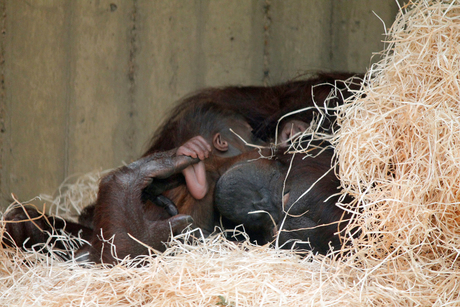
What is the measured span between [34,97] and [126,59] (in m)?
0.45

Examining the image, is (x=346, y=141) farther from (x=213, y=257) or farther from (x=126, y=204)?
(x=126, y=204)

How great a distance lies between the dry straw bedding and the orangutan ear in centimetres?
43

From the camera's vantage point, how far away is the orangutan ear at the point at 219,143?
1.75 meters

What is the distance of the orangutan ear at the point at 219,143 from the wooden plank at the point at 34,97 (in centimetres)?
93

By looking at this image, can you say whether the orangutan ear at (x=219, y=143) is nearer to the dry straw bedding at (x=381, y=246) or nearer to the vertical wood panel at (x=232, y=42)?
the dry straw bedding at (x=381, y=246)

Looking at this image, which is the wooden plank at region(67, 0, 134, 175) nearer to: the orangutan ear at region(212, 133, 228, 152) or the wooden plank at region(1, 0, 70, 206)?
the wooden plank at region(1, 0, 70, 206)

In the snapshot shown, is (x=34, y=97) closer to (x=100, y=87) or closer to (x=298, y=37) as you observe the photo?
(x=100, y=87)

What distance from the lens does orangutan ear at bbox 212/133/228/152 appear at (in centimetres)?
175

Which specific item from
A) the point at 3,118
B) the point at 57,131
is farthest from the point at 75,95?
the point at 3,118

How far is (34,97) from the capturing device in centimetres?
232

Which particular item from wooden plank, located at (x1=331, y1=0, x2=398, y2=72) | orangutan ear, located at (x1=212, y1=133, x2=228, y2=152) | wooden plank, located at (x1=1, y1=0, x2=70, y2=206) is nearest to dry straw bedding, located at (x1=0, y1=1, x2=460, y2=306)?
orangutan ear, located at (x1=212, y1=133, x2=228, y2=152)

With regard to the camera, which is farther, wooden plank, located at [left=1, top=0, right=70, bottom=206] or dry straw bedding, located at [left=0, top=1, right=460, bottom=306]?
wooden plank, located at [left=1, top=0, right=70, bottom=206]

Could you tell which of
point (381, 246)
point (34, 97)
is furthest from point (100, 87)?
point (381, 246)

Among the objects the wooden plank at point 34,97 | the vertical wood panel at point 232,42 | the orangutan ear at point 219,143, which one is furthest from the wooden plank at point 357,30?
the wooden plank at point 34,97
